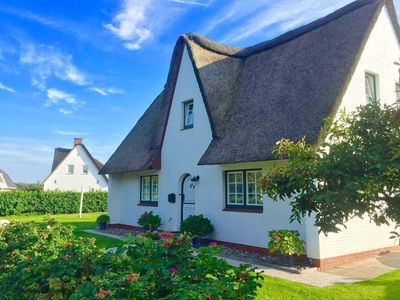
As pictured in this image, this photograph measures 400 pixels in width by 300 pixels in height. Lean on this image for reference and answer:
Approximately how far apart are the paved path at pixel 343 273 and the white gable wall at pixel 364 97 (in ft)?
1.58

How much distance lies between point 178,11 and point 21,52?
7069mm

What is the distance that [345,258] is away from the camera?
965 centimetres

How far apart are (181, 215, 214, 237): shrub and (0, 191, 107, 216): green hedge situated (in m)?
22.5

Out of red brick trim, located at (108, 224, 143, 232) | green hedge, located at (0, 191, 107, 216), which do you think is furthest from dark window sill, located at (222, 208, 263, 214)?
green hedge, located at (0, 191, 107, 216)

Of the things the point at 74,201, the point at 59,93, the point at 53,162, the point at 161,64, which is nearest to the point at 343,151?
the point at 161,64

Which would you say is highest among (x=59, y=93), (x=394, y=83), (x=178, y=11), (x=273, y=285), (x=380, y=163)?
(x=59, y=93)

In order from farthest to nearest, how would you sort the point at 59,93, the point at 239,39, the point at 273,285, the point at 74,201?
the point at 74,201 → the point at 59,93 → the point at 239,39 → the point at 273,285

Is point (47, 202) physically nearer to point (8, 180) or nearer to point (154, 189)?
point (154, 189)

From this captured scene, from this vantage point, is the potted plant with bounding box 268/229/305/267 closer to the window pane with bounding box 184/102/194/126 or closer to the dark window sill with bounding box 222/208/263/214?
the dark window sill with bounding box 222/208/263/214

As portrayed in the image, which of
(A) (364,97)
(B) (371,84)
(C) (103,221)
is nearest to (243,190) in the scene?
(A) (364,97)

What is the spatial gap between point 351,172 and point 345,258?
7.20 meters

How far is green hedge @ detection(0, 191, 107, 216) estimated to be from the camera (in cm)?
2905

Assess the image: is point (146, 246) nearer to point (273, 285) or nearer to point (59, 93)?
point (273, 285)

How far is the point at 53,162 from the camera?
48250 millimetres
